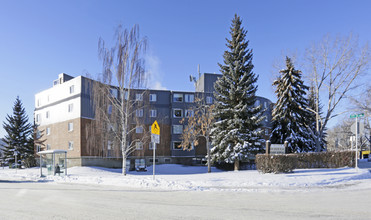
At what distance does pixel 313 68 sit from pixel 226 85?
33.7ft

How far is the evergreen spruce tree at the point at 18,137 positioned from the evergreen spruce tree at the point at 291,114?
111 feet

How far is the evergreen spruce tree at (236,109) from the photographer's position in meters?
25.5

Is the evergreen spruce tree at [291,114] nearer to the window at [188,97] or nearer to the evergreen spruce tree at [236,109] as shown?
the evergreen spruce tree at [236,109]

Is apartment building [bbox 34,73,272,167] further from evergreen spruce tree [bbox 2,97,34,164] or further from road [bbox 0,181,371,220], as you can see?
road [bbox 0,181,371,220]

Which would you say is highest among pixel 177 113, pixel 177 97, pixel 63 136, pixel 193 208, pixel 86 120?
pixel 177 97

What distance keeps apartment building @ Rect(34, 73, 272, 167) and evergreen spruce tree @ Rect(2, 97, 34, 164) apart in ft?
10.9

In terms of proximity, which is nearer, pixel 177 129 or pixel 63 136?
pixel 63 136

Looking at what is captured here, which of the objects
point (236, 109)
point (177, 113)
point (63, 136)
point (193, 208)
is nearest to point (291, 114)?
point (236, 109)

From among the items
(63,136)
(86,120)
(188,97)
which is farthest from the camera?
(188,97)

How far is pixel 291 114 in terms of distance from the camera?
30625mm

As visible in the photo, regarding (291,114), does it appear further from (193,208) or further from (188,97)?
(193,208)

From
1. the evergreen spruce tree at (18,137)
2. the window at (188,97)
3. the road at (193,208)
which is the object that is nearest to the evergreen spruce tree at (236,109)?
the window at (188,97)

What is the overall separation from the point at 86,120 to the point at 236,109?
17.8 meters

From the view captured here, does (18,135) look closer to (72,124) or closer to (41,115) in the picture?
(41,115)
